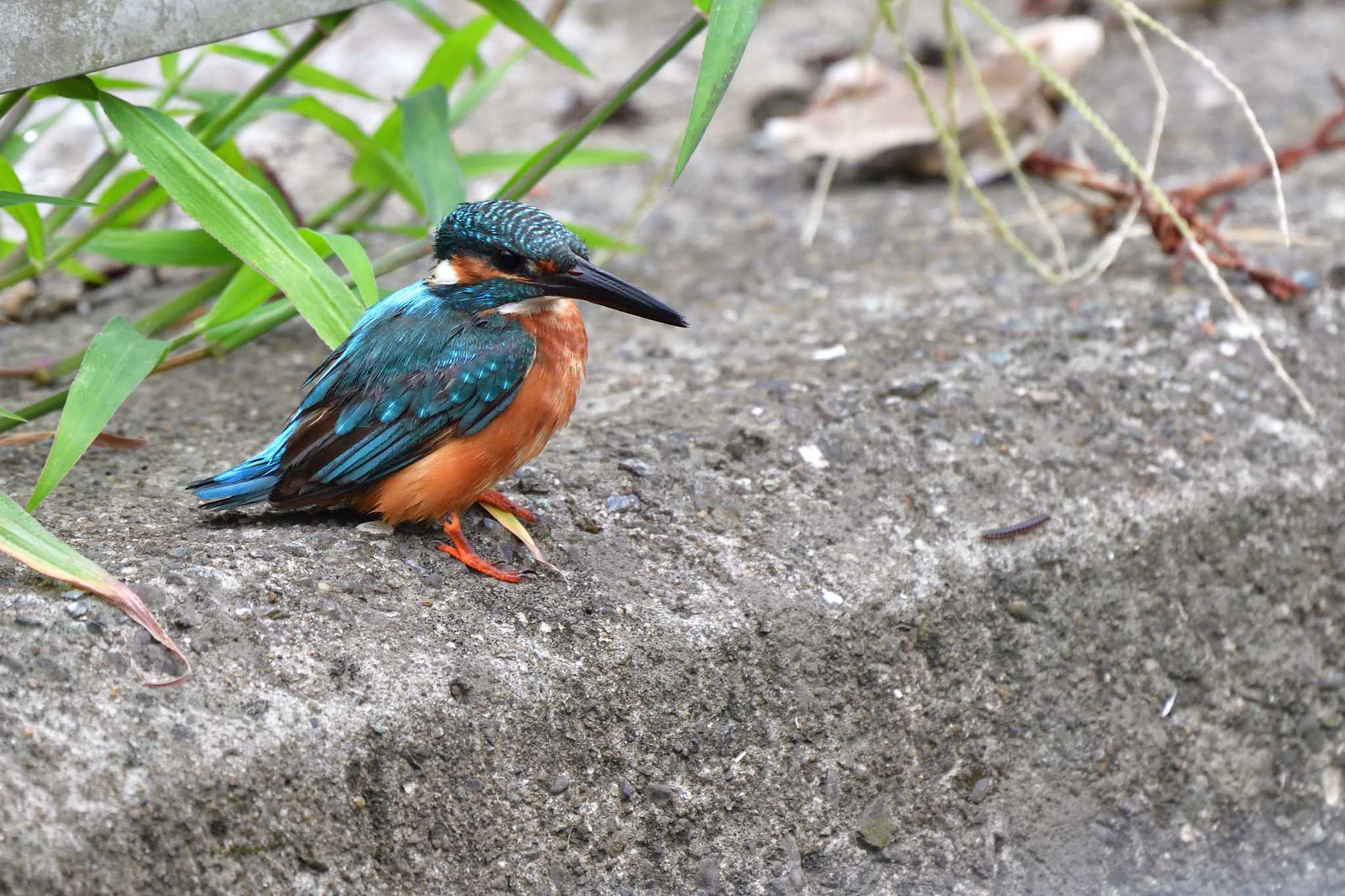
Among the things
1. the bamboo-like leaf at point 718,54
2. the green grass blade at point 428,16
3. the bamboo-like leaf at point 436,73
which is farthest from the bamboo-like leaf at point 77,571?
the green grass blade at point 428,16

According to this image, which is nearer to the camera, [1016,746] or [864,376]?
[1016,746]

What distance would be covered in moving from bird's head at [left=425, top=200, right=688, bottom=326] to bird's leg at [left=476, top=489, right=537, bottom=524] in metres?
→ 0.32

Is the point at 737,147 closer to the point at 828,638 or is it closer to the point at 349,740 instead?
the point at 828,638

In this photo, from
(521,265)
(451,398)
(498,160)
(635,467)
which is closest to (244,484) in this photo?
(451,398)

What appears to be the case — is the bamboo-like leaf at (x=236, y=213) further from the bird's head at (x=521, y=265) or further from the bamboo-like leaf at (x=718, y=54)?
the bamboo-like leaf at (x=718, y=54)

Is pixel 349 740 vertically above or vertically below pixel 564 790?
above

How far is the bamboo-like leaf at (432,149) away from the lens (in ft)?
9.08

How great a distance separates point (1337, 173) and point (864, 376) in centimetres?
195

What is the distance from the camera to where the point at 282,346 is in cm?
333

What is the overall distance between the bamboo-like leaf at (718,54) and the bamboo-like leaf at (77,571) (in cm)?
104

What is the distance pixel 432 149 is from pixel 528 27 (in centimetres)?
32

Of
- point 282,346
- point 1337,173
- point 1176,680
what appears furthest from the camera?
point 1337,173

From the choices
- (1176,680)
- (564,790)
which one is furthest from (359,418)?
(1176,680)

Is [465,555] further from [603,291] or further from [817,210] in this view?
[817,210]
